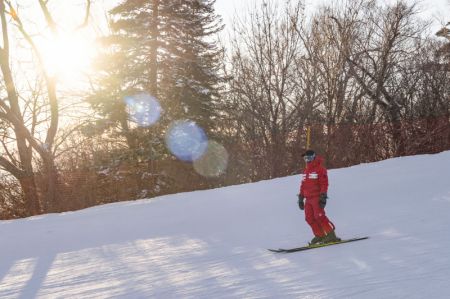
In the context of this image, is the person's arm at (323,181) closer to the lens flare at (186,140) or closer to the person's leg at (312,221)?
the person's leg at (312,221)

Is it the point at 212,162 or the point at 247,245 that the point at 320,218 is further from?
the point at 212,162

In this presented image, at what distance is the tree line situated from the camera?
15.9m

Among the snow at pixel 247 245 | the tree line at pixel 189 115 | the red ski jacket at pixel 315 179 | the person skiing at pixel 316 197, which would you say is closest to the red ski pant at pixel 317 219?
the person skiing at pixel 316 197

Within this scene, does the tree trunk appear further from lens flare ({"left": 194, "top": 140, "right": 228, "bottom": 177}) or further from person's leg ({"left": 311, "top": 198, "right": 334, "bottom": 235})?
person's leg ({"left": 311, "top": 198, "right": 334, "bottom": 235})

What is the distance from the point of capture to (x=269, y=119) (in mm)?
20672

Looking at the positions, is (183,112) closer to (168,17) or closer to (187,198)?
(168,17)

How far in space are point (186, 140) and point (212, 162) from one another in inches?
60.9

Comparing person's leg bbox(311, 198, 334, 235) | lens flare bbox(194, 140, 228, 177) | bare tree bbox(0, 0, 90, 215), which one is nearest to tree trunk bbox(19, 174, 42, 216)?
bare tree bbox(0, 0, 90, 215)

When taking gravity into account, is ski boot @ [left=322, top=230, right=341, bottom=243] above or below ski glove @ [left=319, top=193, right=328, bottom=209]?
below

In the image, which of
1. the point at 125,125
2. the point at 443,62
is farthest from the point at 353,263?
the point at 443,62

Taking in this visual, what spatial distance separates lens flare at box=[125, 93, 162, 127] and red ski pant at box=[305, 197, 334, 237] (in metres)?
11.3

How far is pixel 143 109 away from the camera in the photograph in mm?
16875

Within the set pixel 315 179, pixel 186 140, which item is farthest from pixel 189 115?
pixel 315 179

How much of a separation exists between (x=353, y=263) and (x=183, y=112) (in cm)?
1302
